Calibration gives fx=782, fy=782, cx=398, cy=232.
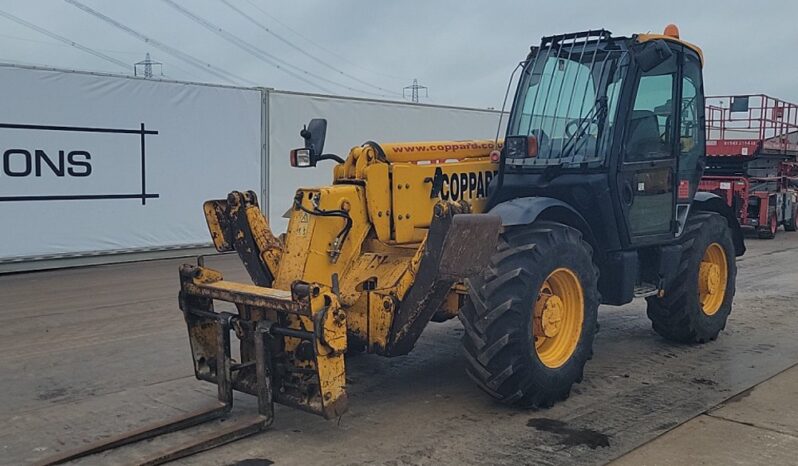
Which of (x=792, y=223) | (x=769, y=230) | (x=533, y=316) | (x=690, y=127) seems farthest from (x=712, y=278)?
(x=792, y=223)

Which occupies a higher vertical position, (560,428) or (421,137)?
(421,137)

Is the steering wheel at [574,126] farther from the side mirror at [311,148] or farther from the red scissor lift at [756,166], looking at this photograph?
the red scissor lift at [756,166]

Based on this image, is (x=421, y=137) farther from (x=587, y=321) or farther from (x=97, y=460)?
(x=97, y=460)

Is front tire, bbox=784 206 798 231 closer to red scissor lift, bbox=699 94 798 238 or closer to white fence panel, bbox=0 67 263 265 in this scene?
red scissor lift, bbox=699 94 798 238

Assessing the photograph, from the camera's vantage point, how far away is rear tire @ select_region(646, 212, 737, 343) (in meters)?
6.81

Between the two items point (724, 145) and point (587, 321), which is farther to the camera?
point (724, 145)

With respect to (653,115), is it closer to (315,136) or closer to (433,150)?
(433,150)

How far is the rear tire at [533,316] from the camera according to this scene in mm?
4848

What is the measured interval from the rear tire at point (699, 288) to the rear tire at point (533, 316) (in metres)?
1.65

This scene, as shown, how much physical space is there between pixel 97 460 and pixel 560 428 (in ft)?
8.84

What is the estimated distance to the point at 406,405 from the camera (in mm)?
5285

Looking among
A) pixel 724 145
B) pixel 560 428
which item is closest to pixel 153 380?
pixel 560 428

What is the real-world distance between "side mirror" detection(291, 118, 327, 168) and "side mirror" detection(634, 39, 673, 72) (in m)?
2.45

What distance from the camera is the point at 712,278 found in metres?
7.28
